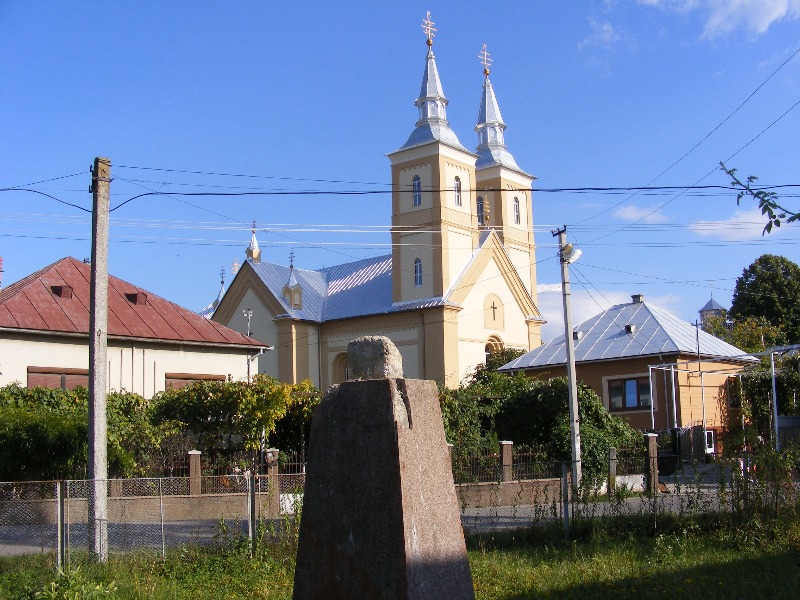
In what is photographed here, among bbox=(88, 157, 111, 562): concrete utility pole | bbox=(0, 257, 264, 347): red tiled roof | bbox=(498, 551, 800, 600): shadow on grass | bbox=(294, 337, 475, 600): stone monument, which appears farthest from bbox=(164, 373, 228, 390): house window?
bbox=(294, 337, 475, 600): stone monument

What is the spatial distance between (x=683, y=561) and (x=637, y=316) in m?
28.6

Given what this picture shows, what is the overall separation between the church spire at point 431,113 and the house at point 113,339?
27.5m

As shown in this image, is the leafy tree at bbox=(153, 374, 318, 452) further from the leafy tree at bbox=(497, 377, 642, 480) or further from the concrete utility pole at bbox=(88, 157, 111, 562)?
the concrete utility pole at bbox=(88, 157, 111, 562)

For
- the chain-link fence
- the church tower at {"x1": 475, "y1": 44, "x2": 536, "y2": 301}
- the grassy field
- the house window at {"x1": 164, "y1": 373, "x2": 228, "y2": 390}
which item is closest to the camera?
the grassy field

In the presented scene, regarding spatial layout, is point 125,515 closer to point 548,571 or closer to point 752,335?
point 548,571

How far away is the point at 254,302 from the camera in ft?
185

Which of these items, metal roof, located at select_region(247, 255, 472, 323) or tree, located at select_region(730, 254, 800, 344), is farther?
tree, located at select_region(730, 254, 800, 344)

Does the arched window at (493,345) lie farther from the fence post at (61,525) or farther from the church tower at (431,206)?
the fence post at (61,525)

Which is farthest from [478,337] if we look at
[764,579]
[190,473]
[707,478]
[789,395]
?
[764,579]

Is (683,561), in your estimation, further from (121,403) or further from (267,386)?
(121,403)

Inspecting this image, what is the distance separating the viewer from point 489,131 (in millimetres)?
65188

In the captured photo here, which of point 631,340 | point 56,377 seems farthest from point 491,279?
point 56,377

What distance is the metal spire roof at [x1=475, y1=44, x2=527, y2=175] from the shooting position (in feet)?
210

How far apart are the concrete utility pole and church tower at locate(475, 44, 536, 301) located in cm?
4859
